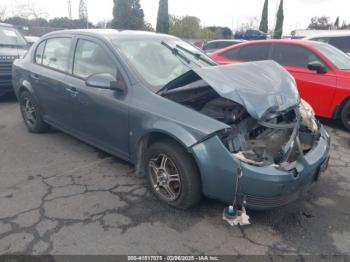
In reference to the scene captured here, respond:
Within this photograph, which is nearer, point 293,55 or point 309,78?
point 309,78

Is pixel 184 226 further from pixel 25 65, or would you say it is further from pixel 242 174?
pixel 25 65

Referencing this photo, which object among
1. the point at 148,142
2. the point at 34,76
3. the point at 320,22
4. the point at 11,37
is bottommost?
the point at 148,142

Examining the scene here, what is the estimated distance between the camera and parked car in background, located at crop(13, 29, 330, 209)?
2635mm

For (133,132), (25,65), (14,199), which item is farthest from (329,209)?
(25,65)

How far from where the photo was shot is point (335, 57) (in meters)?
5.73

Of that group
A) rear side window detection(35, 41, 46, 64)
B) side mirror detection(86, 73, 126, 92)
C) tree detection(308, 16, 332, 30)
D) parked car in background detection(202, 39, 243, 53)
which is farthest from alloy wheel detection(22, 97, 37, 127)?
tree detection(308, 16, 332, 30)

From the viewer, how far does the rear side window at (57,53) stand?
418cm

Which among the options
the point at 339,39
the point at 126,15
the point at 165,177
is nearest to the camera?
the point at 165,177

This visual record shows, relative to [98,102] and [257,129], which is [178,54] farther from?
[257,129]

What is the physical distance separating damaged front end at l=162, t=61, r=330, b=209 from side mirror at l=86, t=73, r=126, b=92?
53 cm

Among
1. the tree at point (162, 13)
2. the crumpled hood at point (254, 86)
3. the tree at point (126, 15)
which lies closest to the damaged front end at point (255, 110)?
the crumpled hood at point (254, 86)

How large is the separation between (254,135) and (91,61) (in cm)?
211

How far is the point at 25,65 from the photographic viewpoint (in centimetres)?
497

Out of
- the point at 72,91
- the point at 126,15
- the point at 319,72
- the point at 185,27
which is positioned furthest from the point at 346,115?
the point at 185,27
